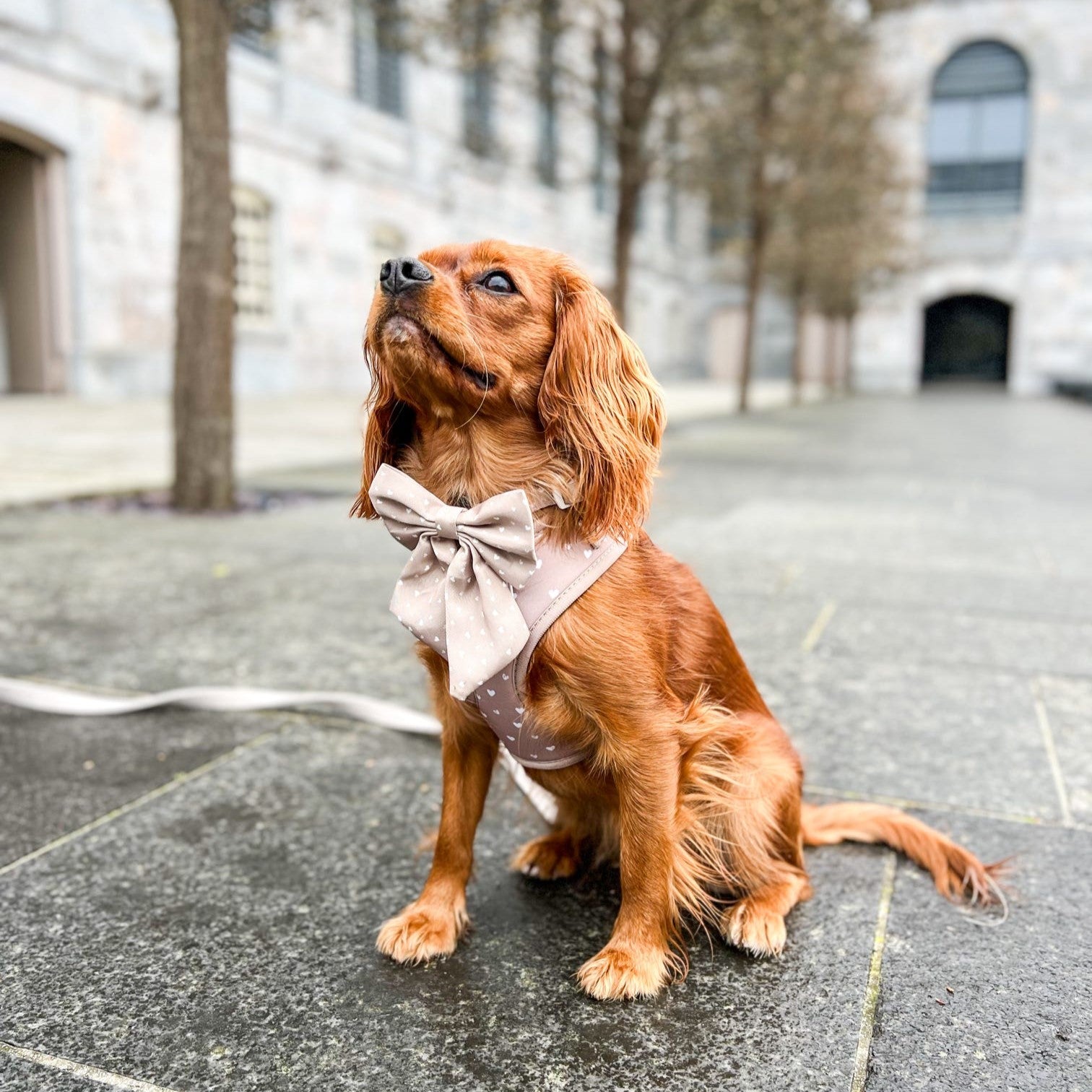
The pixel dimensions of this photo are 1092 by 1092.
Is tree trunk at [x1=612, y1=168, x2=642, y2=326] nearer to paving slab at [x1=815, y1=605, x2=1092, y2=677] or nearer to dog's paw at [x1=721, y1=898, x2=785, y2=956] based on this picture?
paving slab at [x1=815, y1=605, x2=1092, y2=677]

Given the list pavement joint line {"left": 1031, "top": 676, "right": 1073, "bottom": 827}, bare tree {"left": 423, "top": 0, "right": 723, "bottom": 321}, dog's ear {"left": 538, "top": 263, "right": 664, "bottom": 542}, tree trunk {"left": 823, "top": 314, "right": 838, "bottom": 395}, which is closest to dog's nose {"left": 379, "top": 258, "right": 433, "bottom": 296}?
dog's ear {"left": 538, "top": 263, "right": 664, "bottom": 542}

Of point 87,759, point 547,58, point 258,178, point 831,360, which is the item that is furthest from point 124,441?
point 831,360

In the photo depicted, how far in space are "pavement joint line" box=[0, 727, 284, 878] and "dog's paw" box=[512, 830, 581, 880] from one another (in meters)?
0.88

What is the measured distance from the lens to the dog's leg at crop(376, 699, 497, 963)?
1.87 metres

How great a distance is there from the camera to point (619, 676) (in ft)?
5.62

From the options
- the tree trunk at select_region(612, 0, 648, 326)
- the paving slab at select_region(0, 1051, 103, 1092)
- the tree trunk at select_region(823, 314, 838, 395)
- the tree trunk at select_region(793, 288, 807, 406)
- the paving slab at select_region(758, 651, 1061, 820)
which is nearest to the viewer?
the paving slab at select_region(0, 1051, 103, 1092)

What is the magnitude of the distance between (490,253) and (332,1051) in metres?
1.25

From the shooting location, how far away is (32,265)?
15.2 m

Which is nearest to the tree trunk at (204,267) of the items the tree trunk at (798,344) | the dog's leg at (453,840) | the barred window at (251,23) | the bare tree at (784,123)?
the barred window at (251,23)

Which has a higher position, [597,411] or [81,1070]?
[597,411]

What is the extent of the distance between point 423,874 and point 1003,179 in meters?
39.8

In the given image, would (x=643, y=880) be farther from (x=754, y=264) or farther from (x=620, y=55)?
(x=754, y=264)

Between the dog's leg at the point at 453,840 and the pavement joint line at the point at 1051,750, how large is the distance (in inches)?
53.7

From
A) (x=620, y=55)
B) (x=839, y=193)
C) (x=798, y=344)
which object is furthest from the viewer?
(x=798, y=344)
